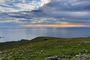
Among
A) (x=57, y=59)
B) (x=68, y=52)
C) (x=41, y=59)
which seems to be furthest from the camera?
(x=68, y=52)

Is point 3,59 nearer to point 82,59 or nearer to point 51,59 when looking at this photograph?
point 51,59

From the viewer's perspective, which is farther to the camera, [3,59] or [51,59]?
[3,59]

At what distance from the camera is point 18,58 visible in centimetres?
5250

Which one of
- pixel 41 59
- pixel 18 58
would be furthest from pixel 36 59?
pixel 18 58

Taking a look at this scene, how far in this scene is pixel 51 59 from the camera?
43.5m

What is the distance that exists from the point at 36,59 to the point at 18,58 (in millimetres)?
4959

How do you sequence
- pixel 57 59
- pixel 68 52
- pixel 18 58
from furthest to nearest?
1. pixel 68 52
2. pixel 18 58
3. pixel 57 59

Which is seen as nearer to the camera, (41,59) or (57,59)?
(57,59)

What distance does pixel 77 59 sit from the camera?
135 ft

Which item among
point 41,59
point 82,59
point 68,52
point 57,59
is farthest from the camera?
point 68,52

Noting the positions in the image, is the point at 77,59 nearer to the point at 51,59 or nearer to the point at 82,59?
the point at 82,59

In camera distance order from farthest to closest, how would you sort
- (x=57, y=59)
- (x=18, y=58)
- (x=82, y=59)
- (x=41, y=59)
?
(x=18, y=58)
(x=41, y=59)
(x=57, y=59)
(x=82, y=59)

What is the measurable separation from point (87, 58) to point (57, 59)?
16.6 feet

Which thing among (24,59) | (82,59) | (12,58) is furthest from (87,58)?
(12,58)
